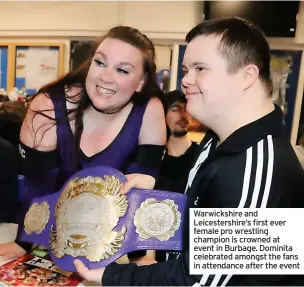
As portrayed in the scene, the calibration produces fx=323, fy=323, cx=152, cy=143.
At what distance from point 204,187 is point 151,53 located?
1.07 feet

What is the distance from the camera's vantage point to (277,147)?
447 mm

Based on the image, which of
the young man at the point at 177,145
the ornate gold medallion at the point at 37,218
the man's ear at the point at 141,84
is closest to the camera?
the ornate gold medallion at the point at 37,218

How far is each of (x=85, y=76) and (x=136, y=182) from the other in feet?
0.85

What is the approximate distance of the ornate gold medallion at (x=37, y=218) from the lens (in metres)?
0.55

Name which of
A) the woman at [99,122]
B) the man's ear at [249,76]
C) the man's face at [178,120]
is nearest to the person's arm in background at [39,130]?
the woman at [99,122]

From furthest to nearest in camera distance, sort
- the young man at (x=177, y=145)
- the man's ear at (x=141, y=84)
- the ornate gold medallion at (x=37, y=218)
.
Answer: the young man at (x=177, y=145) → the man's ear at (x=141, y=84) → the ornate gold medallion at (x=37, y=218)

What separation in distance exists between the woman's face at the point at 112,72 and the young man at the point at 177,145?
33cm

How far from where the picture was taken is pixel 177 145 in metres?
1.15

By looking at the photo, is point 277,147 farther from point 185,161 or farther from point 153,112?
point 185,161

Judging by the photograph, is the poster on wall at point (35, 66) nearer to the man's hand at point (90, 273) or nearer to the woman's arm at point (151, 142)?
the woman's arm at point (151, 142)

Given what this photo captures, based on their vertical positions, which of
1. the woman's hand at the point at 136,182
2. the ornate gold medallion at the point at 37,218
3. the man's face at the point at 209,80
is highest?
the man's face at the point at 209,80

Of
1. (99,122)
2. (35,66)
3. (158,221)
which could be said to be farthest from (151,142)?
(35,66)

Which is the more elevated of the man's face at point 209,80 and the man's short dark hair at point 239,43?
the man's short dark hair at point 239,43

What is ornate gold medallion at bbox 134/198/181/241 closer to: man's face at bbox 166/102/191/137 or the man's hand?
the man's hand
